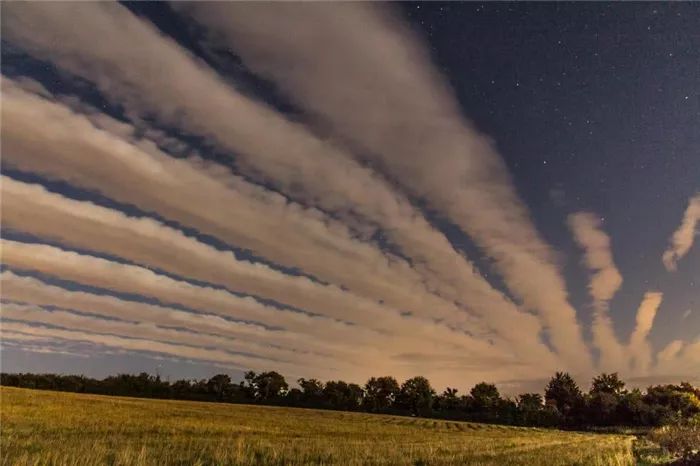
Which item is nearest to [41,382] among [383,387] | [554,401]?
[383,387]

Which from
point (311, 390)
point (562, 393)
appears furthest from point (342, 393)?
point (562, 393)

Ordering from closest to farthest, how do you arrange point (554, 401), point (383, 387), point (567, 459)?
point (567, 459), point (554, 401), point (383, 387)

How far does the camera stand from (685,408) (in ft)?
379

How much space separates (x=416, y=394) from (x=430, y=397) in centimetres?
617

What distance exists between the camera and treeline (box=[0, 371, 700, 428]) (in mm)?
119812

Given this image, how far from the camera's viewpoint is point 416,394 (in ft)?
570

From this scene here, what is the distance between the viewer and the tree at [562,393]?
482 ft

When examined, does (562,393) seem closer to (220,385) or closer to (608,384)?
(608,384)

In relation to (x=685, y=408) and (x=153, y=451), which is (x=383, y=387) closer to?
(x=685, y=408)

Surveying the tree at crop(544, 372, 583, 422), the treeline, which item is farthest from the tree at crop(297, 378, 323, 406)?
the tree at crop(544, 372, 583, 422)

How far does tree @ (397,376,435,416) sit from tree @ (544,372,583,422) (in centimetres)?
3712

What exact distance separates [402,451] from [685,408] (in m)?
120

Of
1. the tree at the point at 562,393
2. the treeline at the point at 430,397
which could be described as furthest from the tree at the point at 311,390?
the tree at the point at 562,393

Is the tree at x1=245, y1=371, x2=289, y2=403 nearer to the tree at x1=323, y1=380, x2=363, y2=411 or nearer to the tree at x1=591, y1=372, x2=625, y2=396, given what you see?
the tree at x1=323, y1=380, x2=363, y2=411
